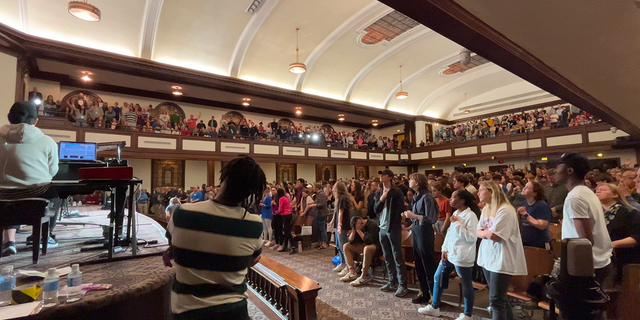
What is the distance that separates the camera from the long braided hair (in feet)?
4.81

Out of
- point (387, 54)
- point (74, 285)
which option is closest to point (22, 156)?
point (74, 285)

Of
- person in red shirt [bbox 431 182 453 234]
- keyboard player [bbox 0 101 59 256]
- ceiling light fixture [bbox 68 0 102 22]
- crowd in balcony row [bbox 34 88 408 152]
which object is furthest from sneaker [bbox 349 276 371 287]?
crowd in balcony row [bbox 34 88 408 152]

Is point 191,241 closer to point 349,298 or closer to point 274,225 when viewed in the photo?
point 349,298

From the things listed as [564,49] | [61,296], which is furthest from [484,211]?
[61,296]

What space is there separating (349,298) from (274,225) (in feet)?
11.2

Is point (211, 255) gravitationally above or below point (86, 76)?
below

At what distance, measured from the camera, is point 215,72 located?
38.5ft

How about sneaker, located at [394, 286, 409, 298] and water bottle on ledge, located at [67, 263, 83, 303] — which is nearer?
water bottle on ledge, located at [67, 263, 83, 303]

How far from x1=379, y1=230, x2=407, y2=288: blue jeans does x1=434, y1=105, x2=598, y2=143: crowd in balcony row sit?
12980mm

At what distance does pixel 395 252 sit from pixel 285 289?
192 cm

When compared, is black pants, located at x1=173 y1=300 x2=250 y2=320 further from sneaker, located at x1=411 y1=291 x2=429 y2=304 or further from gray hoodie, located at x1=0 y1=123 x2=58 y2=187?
sneaker, located at x1=411 y1=291 x2=429 y2=304

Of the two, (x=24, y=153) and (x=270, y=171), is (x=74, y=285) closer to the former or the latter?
(x=24, y=153)

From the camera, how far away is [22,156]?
2.20m

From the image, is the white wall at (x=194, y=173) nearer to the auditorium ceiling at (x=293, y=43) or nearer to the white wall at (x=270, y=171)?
the white wall at (x=270, y=171)
